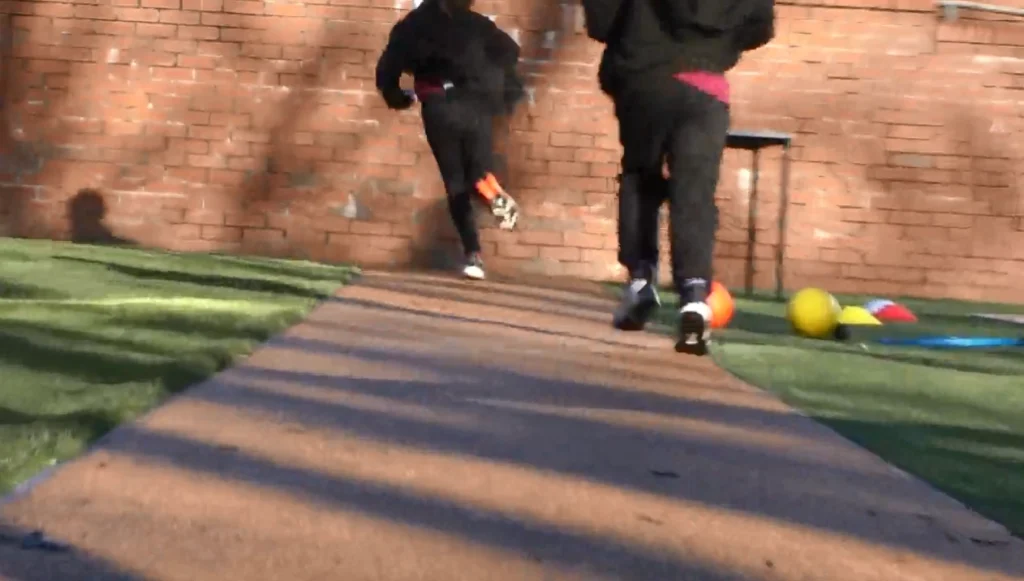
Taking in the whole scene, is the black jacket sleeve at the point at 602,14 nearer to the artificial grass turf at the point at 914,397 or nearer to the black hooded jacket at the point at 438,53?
the artificial grass turf at the point at 914,397

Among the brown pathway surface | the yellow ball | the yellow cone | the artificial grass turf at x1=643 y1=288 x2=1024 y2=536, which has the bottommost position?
the yellow cone

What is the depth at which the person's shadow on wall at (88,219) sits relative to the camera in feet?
36.3

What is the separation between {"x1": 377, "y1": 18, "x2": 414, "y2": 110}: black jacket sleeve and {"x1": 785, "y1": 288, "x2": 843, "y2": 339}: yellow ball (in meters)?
3.14

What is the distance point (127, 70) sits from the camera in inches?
435

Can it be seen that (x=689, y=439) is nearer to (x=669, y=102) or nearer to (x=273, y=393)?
(x=273, y=393)

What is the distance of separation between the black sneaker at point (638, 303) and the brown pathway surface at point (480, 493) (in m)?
1.09

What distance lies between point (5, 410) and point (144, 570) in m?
1.24


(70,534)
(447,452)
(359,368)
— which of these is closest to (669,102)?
(359,368)

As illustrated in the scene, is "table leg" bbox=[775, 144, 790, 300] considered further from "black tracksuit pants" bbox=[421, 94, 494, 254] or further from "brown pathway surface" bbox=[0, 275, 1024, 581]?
"brown pathway surface" bbox=[0, 275, 1024, 581]

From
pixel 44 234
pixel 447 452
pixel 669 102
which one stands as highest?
pixel 669 102

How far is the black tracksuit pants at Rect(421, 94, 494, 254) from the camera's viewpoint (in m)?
8.64

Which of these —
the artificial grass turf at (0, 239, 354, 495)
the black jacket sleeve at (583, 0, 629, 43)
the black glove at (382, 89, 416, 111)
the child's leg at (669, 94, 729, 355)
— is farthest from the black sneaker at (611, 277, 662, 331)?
the black glove at (382, 89, 416, 111)

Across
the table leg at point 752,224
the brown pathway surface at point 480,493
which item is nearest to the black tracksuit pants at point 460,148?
the table leg at point 752,224

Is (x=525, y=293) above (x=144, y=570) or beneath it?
beneath
